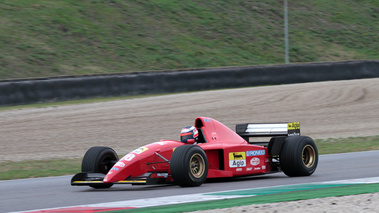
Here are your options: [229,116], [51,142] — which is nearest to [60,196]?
[51,142]

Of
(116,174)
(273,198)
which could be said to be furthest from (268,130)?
(273,198)

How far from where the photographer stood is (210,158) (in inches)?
358

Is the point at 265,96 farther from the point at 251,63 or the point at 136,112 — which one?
the point at 251,63

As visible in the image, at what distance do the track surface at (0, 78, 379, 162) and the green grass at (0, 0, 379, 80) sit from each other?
6.16m

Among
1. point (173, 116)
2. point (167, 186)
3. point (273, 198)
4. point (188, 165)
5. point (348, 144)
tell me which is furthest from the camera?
point (173, 116)

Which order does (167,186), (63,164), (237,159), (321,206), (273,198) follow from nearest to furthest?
(321,206) < (273,198) < (167,186) < (237,159) < (63,164)

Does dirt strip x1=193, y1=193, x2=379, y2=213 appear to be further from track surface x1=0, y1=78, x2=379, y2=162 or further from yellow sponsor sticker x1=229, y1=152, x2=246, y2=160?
track surface x1=0, y1=78, x2=379, y2=162

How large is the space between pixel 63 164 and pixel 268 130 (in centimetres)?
461

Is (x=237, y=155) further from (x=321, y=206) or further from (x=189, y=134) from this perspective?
(x=321, y=206)

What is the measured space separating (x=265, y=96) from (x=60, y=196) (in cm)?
1413

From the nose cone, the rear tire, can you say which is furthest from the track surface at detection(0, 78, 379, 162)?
the nose cone

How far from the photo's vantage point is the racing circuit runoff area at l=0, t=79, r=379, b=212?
934 cm

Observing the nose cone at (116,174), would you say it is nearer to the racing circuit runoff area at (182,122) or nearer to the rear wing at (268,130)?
the racing circuit runoff area at (182,122)

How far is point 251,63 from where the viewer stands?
101 ft
